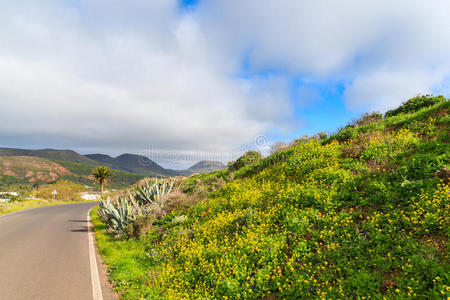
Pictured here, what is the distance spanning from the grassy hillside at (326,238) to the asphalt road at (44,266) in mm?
853

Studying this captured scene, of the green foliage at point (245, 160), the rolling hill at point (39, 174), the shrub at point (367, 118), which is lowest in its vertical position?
the rolling hill at point (39, 174)

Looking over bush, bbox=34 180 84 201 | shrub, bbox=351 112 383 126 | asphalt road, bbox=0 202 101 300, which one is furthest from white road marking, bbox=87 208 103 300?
bush, bbox=34 180 84 201

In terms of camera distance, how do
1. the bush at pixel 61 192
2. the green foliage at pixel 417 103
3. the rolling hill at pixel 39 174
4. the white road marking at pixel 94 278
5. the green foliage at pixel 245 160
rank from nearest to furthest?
1. the white road marking at pixel 94 278
2. the green foliage at pixel 417 103
3. the green foliage at pixel 245 160
4. the bush at pixel 61 192
5. the rolling hill at pixel 39 174

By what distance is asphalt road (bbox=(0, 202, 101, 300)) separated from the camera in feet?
16.8

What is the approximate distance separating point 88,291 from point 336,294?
231 inches

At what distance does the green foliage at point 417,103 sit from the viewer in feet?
43.3

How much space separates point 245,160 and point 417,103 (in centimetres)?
1244

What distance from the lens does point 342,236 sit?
207 inches

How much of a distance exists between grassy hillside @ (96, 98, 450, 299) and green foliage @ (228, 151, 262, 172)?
290 inches

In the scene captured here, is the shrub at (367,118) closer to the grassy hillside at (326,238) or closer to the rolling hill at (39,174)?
the grassy hillside at (326,238)

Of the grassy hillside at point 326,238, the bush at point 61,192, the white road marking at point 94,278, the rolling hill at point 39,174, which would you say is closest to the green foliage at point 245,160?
the grassy hillside at point 326,238

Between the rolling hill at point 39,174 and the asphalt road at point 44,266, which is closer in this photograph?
the asphalt road at point 44,266

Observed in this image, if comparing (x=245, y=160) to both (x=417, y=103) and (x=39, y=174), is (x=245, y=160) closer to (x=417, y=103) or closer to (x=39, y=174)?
(x=417, y=103)

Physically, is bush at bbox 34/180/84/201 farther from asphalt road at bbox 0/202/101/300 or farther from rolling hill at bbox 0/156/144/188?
rolling hill at bbox 0/156/144/188
